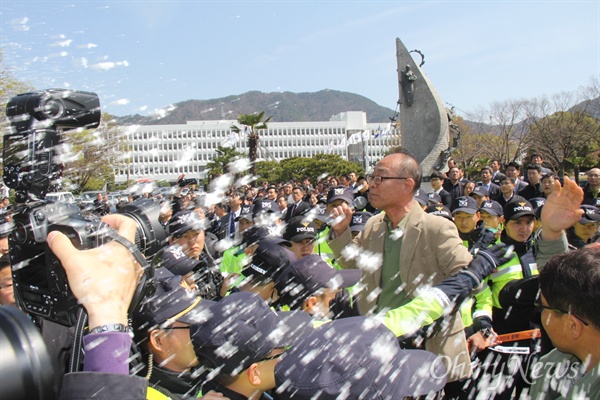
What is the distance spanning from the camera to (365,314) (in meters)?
3.19

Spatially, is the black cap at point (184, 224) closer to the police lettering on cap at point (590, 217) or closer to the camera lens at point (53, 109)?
the camera lens at point (53, 109)

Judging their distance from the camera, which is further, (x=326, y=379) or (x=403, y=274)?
(x=403, y=274)

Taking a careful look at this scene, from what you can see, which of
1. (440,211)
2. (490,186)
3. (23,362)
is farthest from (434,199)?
(23,362)

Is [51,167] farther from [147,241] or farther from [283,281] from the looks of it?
[283,281]

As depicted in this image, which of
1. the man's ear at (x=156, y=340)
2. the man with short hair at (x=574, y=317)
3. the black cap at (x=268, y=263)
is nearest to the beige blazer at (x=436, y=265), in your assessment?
the man with short hair at (x=574, y=317)

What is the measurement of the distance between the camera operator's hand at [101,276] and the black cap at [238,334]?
562 millimetres

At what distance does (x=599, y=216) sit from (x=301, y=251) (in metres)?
3.08

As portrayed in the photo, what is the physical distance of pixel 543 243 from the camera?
9.27 ft

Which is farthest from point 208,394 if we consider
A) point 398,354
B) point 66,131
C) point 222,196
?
point 222,196

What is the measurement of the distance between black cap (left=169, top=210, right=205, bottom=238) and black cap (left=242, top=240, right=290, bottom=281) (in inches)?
51.2

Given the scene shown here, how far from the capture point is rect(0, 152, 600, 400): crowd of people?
1.58m

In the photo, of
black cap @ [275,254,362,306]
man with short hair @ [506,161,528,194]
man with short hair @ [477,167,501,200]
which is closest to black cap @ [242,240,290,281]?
black cap @ [275,254,362,306]

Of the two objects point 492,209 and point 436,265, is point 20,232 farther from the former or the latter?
point 492,209

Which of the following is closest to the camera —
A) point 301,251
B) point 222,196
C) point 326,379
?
point 326,379
